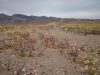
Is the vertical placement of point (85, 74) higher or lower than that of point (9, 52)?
lower

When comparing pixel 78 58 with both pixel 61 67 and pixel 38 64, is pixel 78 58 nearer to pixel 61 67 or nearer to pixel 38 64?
pixel 61 67

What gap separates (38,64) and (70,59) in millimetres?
1863

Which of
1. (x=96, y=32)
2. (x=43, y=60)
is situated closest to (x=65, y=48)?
(x=43, y=60)

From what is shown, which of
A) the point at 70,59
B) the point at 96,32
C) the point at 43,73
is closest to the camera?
the point at 43,73

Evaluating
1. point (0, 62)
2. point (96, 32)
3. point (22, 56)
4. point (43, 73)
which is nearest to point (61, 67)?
point (43, 73)

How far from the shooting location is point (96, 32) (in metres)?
15.3

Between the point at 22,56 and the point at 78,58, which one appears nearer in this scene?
the point at 22,56

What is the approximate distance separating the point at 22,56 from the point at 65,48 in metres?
3.15

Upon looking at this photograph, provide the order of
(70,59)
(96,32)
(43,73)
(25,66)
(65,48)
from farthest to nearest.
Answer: (96,32), (65,48), (70,59), (25,66), (43,73)

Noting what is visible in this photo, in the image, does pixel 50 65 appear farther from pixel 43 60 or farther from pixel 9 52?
pixel 9 52

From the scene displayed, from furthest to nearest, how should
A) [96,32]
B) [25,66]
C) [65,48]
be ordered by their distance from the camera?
1. [96,32]
2. [65,48]
3. [25,66]

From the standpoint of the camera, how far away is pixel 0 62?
4992 millimetres

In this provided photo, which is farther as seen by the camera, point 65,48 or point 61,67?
point 65,48

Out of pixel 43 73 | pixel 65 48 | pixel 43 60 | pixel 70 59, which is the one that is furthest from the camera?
pixel 65 48
